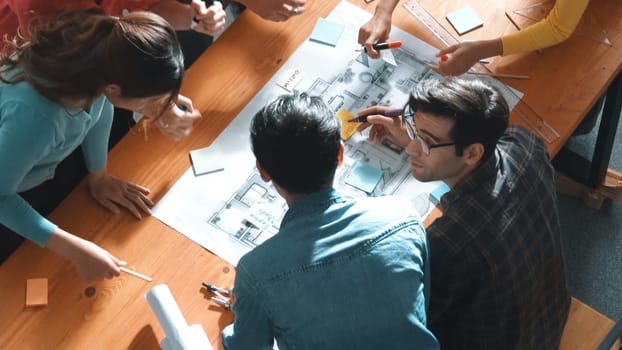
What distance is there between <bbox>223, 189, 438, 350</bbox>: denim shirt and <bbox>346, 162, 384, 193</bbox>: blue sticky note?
0.32 metres

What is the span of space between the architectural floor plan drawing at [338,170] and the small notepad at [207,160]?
1 centimetres

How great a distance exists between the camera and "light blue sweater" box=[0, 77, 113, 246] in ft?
4.18

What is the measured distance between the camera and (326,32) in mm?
1678

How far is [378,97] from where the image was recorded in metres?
1.59

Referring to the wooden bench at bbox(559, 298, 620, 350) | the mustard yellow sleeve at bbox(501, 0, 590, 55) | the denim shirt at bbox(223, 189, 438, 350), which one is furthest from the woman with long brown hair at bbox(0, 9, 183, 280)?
the wooden bench at bbox(559, 298, 620, 350)

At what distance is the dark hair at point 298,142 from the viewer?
1124mm

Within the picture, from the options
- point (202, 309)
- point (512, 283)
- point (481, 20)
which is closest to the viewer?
point (512, 283)

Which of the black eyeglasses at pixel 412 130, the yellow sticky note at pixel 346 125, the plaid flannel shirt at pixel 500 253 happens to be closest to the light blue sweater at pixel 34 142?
the yellow sticky note at pixel 346 125

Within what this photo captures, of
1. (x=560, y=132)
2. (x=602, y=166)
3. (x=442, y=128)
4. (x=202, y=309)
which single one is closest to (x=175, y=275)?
(x=202, y=309)

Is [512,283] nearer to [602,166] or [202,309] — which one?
[202,309]

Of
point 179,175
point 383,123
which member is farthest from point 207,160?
point 383,123

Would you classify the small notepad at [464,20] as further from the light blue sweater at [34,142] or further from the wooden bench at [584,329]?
the light blue sweater at [34,142]

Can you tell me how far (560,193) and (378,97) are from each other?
0.97m

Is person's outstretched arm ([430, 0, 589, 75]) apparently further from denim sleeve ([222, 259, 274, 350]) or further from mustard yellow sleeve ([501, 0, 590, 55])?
denim sleeve ([222, 259, 274, 350])
